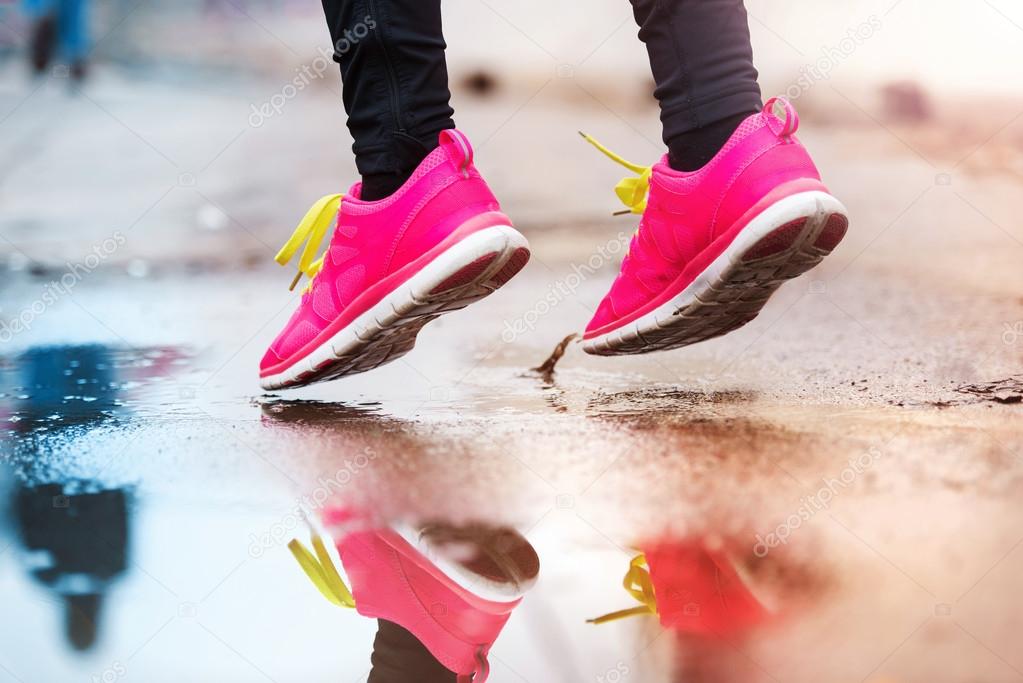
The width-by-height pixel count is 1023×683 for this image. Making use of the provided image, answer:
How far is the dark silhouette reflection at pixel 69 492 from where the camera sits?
0.68 metres

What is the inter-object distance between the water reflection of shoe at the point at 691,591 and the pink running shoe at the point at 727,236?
1.42 ft

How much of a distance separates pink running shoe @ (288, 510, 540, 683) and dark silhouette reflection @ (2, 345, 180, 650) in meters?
0.15

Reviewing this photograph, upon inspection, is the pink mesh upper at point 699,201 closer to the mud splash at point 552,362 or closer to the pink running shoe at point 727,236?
the pink running shoe at point 727,236

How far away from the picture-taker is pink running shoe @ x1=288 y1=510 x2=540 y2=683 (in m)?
0.62

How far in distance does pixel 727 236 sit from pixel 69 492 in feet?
2.36

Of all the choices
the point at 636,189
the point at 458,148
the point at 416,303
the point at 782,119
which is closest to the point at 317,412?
the point at 416,303

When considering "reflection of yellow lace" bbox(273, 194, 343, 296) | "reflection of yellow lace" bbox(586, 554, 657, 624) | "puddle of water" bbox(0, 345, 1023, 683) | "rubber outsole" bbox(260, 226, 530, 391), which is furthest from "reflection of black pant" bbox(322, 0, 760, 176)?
"reflection of yellow lace" bbox(586, 554, 657, 624)

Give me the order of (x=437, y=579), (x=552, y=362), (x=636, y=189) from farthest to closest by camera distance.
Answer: (x=552, y=362)
(x=636, y=189)
(x=437, y=579)

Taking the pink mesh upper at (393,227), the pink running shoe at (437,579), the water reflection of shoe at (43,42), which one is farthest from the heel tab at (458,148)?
the water reflection of shoe at (43,42)

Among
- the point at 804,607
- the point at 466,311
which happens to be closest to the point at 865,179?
the point at 466,311

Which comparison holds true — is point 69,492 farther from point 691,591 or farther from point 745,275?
point 745,275

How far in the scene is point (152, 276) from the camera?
117 inches

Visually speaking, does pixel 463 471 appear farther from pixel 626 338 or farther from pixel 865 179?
pixel 865 179

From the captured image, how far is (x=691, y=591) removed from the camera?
0.68 m
